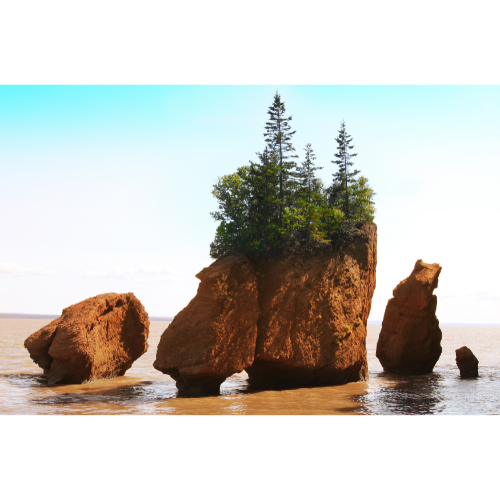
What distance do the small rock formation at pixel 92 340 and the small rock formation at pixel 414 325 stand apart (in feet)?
54.7

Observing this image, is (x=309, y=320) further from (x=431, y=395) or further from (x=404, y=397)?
(x=431, y=395)

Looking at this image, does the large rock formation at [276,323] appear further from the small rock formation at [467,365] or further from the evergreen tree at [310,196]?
the small rock formation at [467,365]

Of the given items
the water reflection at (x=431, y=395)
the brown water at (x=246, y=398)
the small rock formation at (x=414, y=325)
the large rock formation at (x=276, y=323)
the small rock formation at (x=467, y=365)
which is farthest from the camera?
the small rock formation at (x=414, y=325)

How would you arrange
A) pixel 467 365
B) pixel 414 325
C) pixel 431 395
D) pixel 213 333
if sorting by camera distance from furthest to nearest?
pixel 414 325 < pixel 467 365 < pixel 431 395 < pixel 213 333

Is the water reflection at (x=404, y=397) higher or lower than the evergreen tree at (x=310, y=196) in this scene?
lower

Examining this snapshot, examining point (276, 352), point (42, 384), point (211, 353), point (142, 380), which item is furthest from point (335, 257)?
point (42, 384)

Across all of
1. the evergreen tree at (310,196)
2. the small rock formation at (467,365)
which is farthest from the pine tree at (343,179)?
the small rock formation at (467,365)

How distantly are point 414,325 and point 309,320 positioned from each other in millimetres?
11452

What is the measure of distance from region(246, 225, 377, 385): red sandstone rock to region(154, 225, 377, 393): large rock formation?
0.05m

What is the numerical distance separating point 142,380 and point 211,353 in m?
8.27

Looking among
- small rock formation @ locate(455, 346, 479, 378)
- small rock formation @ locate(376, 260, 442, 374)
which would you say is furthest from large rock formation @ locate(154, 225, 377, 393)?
small rock formation @ locate(455, 346, 479, 378)

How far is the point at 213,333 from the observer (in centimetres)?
1970

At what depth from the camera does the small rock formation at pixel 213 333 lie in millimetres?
19734

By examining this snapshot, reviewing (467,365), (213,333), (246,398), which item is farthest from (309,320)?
(467,365)
